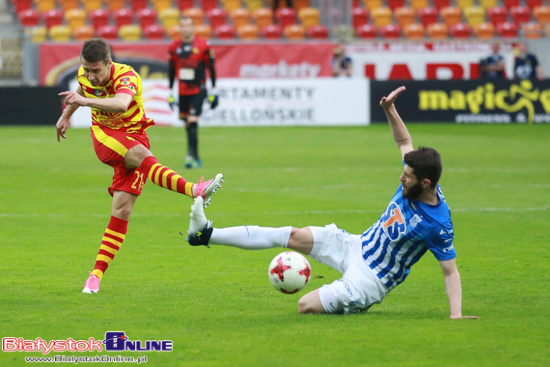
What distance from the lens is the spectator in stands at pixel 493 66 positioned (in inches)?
995

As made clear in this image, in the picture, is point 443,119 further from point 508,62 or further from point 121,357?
point 121,357

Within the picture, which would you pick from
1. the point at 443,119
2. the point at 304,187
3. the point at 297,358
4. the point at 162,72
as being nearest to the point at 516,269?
the point at 297,358

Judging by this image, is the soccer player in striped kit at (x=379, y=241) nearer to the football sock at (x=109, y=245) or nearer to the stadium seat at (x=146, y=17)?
the football sock at (x=109, y=245)

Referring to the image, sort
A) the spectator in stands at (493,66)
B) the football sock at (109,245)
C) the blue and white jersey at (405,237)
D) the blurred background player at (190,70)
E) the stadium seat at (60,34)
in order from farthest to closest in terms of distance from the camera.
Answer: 1. the stadium seat at (60,34)
2. the spectator in stands at (493,66)
3. the blurred background player at (190,70)
4. the football sock at (109,245)
5. the blue and white jersey at (405,237)

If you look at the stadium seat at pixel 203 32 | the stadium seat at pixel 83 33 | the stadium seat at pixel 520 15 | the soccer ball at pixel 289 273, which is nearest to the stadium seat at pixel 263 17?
the stadium seat at pixel 203 32

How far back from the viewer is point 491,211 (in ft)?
33.6

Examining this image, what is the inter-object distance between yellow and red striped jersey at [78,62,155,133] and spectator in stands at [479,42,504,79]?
20.4m

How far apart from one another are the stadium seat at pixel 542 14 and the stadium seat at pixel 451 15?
260 centimetres

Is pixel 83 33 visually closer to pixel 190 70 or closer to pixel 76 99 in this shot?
pixel 190 70

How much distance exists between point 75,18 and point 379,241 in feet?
78.4

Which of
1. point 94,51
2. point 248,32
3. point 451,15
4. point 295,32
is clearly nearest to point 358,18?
point 295,32

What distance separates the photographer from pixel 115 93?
6211 millimetres

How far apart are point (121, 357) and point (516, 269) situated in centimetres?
379

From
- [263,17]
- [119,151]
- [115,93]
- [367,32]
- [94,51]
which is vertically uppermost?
[94,51]
